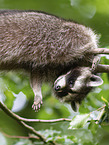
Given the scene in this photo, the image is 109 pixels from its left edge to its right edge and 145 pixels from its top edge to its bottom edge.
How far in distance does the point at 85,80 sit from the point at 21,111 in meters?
2.06

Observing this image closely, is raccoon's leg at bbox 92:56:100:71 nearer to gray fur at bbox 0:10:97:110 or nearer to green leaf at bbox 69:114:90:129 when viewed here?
gray fur at bbox 0:10:97:110

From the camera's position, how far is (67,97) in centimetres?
380

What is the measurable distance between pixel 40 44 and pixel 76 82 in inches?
27.5

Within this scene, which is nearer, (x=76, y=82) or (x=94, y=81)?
(x=76, y=82)

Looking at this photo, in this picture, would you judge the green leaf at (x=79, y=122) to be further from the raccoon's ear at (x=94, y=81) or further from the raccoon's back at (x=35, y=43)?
the raccoon's back at (x=35, y=43)

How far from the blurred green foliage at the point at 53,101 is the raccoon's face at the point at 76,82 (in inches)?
17.3

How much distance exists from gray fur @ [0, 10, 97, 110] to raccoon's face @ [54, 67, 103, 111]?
0.14 metres

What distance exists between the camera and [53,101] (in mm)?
5363

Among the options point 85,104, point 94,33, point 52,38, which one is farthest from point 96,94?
point 52,38

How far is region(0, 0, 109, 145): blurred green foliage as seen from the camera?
4162mm

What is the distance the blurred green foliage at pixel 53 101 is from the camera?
416cm

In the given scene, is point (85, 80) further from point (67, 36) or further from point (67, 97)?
point (67, 36)

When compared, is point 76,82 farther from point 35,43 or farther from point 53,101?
point 53,101

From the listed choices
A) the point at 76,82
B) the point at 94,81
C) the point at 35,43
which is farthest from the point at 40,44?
the point at 94,81
